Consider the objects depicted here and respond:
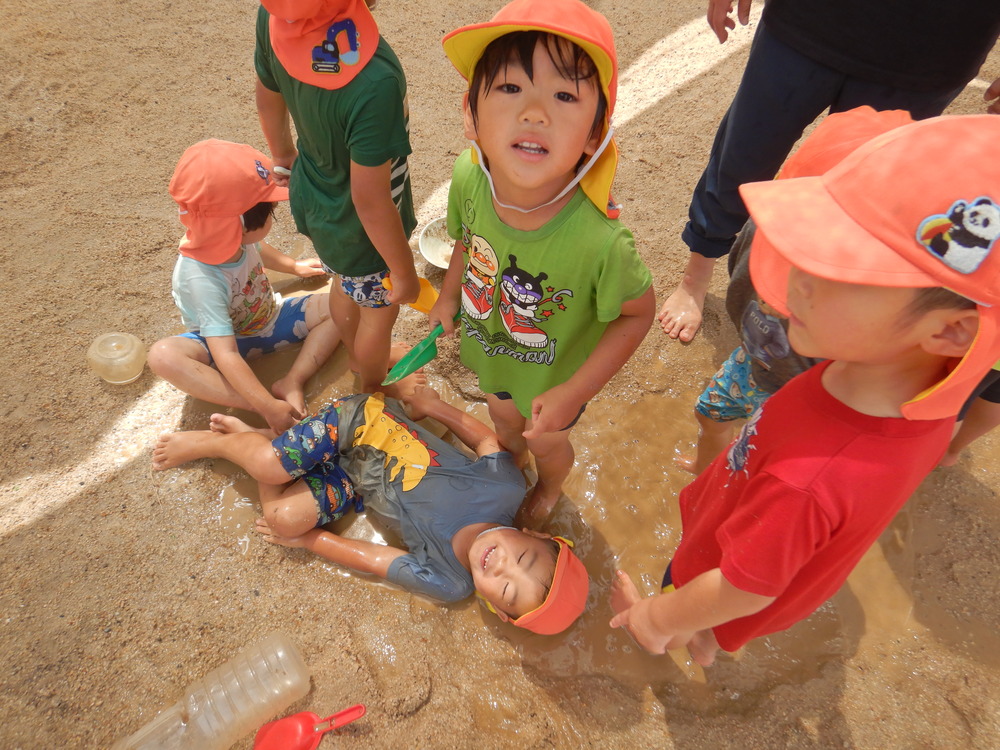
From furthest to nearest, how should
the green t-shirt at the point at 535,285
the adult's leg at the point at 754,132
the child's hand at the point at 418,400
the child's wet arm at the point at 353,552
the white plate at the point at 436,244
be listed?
the white plate at the point at 436,244
the child's hand at the point at 418,400
the child's wet arm at the point at 353,552
the adult's leg at the point at 754,132
the green t-shirt at the point at 535,285

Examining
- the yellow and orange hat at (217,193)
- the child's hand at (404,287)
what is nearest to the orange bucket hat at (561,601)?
the child's hand at (404,287)

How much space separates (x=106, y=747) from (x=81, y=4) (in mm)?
4503

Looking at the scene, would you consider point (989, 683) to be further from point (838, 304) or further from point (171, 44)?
point (171, 44)

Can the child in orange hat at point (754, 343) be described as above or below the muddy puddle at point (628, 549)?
above

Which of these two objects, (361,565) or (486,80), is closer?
(486,80)

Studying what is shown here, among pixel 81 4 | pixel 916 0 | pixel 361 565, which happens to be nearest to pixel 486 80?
pixel 916 0

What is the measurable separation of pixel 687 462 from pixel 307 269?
2.02 meters

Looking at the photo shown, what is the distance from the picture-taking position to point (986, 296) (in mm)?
818

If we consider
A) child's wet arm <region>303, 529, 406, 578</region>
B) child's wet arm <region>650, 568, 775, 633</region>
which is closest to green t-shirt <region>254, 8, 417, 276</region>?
child's wet arm <region>303, 529, 406, 578</region>

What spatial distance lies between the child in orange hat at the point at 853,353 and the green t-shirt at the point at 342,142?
3.71 ft

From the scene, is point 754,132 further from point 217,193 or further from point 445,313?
point 217,193

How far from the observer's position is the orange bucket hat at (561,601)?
190cm

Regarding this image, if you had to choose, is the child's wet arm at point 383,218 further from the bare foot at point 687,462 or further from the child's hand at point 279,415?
the bare foot at point 687,462

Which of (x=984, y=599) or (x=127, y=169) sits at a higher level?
(x=127, y=169)
